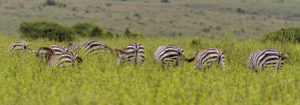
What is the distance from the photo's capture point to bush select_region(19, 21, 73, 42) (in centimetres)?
2529

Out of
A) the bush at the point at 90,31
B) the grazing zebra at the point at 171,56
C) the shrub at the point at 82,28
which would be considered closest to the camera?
the grazing zebra at the point at 171,56

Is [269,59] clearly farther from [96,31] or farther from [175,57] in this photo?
[96,31]

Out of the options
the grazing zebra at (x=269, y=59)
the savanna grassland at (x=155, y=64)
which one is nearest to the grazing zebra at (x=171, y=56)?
the savanna grassland at (x=155, y=64)

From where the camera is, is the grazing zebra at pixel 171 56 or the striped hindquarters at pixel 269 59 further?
the grazing zebra at pixel 171 56

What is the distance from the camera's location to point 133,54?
12.6m

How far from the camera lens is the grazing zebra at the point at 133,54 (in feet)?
41.4

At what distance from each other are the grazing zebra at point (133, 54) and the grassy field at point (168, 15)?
35.8m

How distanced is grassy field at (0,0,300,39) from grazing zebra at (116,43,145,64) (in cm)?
3581

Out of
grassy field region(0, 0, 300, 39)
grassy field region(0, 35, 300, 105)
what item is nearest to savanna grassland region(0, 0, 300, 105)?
grassy field region(0, 35, 300, 105)

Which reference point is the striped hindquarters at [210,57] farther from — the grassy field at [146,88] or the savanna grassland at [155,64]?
the grassy field at [146,88]

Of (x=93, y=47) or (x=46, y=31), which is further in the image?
(x=46, y=31)

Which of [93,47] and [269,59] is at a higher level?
[93,47]

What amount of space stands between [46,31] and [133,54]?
1441 cm

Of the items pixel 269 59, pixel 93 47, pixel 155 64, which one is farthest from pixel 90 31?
pixel 269 59
